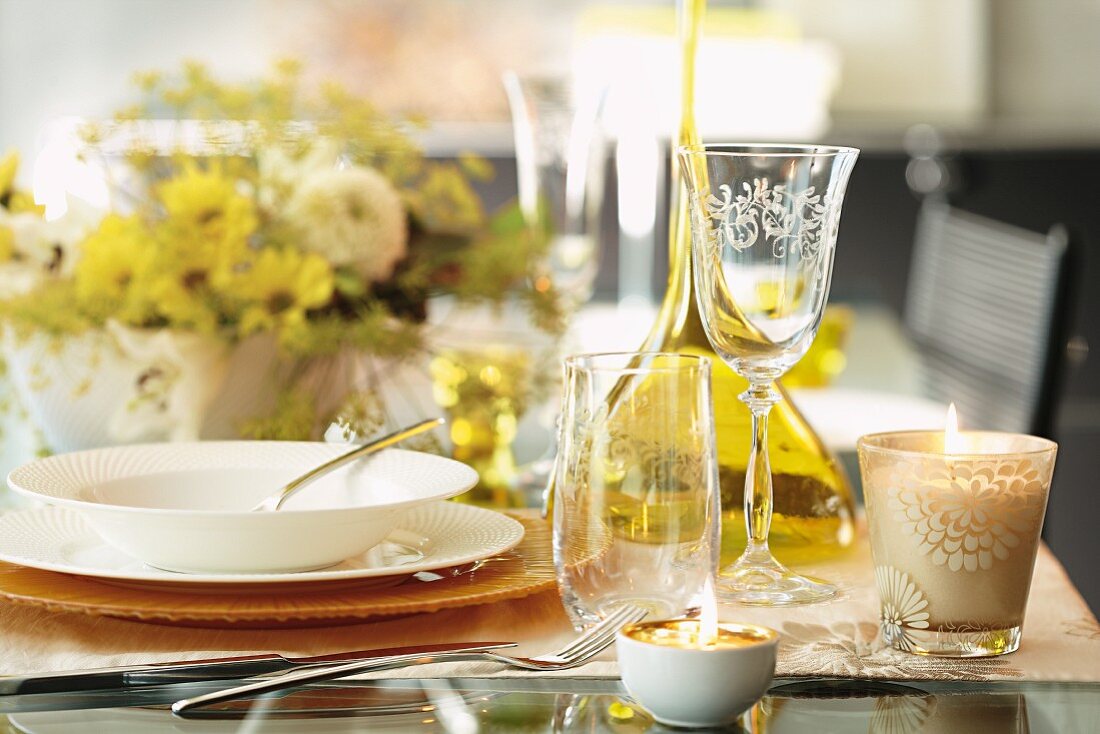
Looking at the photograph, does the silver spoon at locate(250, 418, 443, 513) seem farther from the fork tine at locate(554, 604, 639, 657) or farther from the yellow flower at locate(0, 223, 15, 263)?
the yellow flower at locate(0, 223, 15, 263)

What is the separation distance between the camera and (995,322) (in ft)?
6.22

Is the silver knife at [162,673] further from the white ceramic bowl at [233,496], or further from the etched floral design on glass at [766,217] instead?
the etched floral design on glass at [766,217]

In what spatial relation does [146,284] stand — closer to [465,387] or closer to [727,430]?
[465,387]

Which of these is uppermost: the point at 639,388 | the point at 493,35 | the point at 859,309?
the point at 493,35

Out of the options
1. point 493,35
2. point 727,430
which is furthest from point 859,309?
point 493,35

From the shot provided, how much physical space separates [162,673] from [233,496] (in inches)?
7.1

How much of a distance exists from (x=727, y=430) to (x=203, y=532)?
29 cm

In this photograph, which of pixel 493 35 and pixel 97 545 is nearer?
pixel 97 545

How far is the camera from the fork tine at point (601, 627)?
0.49 metres

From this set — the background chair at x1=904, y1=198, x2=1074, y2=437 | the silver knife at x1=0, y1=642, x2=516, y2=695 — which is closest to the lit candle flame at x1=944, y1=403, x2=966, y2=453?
the silver knife at x1=0, y1=642, x2=516, y2=695

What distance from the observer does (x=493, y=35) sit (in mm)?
3574

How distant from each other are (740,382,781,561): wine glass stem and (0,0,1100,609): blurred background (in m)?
2.32

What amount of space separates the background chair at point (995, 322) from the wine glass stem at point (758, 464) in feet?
2.90

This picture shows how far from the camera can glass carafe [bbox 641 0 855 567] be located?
26.2 inches
